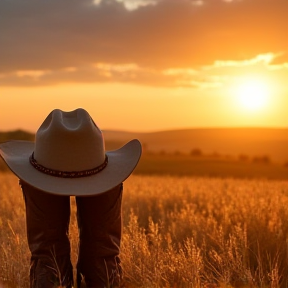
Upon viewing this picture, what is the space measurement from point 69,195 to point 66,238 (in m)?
0.40

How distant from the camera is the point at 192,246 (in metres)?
4.31

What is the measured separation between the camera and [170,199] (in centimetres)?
708

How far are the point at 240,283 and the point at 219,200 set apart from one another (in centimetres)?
327

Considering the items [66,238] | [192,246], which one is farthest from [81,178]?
[192,246]

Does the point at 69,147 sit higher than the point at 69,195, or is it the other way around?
the point at 69,147

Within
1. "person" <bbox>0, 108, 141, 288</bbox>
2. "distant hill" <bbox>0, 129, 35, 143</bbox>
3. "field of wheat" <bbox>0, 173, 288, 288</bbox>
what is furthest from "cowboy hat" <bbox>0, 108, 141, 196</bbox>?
"distant hill" <bbox>0, 129, 35, 143</bbox>

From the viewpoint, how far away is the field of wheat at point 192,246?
11.1ft

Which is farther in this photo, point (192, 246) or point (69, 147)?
point (192, 246)

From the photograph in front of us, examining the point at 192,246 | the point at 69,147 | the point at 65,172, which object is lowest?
the point at 192,246

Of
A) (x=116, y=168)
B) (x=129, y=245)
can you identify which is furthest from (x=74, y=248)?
(x=116, y=168)

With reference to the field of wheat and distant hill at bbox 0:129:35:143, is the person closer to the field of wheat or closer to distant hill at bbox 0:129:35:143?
the field of wheat

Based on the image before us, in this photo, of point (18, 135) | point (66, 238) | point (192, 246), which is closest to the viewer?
point (66, 238)

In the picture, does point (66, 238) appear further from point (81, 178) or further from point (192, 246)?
point (192, 246)

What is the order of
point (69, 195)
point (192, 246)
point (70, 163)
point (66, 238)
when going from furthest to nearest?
point (192, 246) → point (66, 238) → point (70, 163) → point (69, 195)
